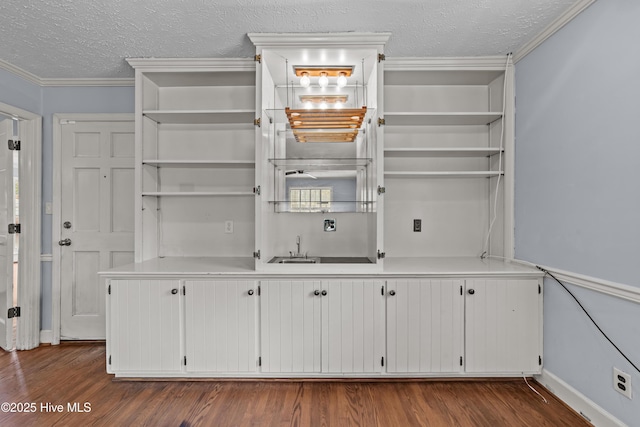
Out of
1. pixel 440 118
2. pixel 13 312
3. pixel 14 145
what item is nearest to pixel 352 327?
pixel 440 118

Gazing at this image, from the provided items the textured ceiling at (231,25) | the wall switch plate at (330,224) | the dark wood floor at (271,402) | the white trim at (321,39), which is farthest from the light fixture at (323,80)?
the dark wood floor at (271,402)

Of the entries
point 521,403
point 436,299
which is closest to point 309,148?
point 436,299

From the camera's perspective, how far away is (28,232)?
283 centimetres

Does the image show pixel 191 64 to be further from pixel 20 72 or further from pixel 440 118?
pixel 440 118

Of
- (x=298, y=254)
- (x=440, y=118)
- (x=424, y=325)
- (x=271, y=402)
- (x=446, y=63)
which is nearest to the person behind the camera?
(x=271, y=402)

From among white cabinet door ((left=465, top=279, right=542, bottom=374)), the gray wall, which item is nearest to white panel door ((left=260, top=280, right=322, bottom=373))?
A: white cabinet door ((left=465, top=279, right=542, bottom=374))

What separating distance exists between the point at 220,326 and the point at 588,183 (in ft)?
7.89

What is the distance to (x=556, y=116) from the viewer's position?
81.9 inches

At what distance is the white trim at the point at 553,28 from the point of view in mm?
1862

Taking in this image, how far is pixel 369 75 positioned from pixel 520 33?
1.03 metres

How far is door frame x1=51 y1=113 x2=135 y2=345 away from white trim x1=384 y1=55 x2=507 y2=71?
7.60 ft

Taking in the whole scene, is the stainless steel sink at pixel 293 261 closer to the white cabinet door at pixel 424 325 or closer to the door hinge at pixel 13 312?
→ the white cabinet door at pixel 424 325

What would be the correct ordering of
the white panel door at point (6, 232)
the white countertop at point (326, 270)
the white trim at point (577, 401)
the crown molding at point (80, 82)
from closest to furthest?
the white trim at point (577, 401), the white countertop at point (326, 270), the white panel door at point (6, 232), the crown molding at point (80, 82)

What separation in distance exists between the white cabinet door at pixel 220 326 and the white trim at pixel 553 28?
2.53 meters
